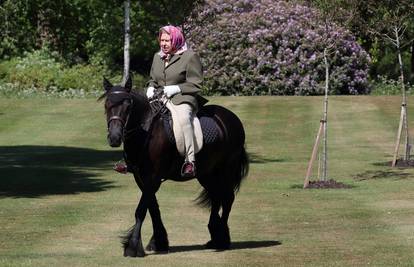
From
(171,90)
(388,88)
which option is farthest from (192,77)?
(388,88)

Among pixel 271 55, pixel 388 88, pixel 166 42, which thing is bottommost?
pixel 388 88

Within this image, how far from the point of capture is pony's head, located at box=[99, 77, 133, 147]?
471 inches

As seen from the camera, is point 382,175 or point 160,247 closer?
point 160,247

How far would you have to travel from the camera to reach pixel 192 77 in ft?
43.5

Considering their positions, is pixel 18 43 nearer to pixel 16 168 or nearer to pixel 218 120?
pixel 16 168

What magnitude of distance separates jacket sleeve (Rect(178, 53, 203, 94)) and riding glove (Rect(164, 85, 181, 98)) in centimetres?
6

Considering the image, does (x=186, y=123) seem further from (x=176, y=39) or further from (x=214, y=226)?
(x=214, y=226)

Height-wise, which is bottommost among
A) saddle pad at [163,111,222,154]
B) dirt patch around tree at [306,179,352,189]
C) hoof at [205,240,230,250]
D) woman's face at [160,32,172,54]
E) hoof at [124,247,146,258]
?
dirt patch around tree at [306,179,352,189]

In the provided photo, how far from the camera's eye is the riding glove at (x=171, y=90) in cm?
1309

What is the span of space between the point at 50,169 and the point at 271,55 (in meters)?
20.3

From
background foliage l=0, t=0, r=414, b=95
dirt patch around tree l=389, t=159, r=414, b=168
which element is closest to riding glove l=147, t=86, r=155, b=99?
dirt patch around tree l=389, t=159, r=414, b=168

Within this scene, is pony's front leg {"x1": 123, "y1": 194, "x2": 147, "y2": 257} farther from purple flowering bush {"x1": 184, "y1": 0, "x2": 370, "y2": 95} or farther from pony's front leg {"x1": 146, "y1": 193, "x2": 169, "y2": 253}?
purple flowering bush {"x1": 184, "y1": 0, "x2": 370, "y2": 95}

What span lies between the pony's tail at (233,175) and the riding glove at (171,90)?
4.80 ft

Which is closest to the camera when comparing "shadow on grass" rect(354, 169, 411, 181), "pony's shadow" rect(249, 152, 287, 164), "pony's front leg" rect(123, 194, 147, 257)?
"pony's front leg" rect(123, 194, 147, 257)
